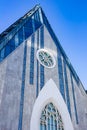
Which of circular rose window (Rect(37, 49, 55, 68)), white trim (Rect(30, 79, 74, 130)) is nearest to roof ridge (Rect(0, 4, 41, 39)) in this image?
circular rose window (Rect(37, 49, 55, 68))

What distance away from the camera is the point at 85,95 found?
882 inches

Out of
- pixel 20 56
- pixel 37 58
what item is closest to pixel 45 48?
pixel 37 58

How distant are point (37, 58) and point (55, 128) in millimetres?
6464

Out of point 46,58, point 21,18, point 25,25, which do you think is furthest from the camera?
point 21,18

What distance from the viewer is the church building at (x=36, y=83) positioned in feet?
55.0

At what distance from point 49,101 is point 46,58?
4569 mm

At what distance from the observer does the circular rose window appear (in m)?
21.2

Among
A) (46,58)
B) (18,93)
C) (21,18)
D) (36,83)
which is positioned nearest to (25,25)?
(21,18)

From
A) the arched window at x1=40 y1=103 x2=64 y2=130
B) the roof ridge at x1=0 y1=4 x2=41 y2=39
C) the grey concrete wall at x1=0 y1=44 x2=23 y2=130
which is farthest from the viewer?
the roof ridge at x1=0 y1=4 x2=41 y2=39

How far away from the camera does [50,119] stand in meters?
18.0

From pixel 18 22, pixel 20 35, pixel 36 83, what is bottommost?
pixel 36 83

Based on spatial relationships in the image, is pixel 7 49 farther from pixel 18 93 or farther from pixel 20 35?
pixel 18 93

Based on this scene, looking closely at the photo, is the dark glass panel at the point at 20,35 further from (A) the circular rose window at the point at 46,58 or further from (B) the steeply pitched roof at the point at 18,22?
(A) the circular rose window at the point at 46,58

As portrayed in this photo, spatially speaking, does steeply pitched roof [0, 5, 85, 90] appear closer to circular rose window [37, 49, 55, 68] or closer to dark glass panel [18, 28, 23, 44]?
dark glass panel [18, 28, 23, 44]
